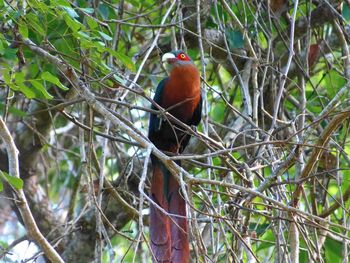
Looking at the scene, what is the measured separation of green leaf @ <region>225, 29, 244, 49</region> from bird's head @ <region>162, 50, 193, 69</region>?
306mm

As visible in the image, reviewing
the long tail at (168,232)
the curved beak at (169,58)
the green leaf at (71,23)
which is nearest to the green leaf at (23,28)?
the green leaf at (71,23)

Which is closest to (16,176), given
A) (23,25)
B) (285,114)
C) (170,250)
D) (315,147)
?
(23,25)

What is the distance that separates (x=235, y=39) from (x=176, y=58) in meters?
0.39

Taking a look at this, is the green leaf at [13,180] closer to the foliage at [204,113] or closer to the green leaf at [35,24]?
the foliage at [204,113]

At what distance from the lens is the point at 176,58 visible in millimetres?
4398

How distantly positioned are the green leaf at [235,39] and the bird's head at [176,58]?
31cm

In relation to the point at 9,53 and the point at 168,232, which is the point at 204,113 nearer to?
the point at 168,232

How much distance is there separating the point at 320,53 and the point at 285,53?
251 millimetres

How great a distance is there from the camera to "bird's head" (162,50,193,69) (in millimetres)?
4355

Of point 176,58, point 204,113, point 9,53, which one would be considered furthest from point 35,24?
point 176,58

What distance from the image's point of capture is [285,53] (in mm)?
4852

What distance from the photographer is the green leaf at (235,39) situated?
4.38 m

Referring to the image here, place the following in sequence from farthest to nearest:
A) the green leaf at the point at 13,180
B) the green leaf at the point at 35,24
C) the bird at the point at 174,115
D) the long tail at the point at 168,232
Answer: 1. the bird at the point at 174,115
2. the long tail at the point at 168,232
3. the green leaf at the point at 35,24
4. the green leaf at the point at 13,180

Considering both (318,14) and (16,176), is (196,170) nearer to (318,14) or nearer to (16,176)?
(318,14)
